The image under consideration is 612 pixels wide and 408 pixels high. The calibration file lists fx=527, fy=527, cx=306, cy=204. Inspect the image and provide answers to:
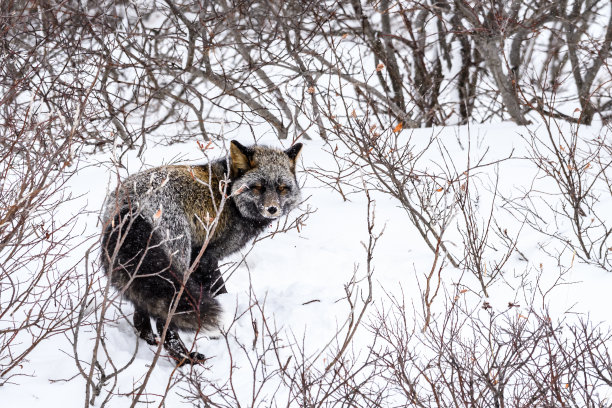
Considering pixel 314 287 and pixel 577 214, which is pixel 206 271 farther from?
pixel 577 214

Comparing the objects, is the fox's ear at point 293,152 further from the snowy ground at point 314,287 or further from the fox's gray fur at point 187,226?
the snowy ground at point 314,287

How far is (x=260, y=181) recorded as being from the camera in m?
5.61

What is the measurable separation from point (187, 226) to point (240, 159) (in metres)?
1.02

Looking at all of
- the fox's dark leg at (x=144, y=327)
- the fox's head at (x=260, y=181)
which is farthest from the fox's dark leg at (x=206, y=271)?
the fox's dark leg at (x=144, y=327)

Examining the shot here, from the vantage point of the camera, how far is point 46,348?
409cm

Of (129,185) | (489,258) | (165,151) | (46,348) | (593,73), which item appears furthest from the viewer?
(593,73)

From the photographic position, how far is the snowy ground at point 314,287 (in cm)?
384

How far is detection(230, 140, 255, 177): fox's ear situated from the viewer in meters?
5.61

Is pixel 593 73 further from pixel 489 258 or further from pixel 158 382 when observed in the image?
pixel 158 382

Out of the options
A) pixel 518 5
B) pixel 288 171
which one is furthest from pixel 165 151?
pixel 518 5

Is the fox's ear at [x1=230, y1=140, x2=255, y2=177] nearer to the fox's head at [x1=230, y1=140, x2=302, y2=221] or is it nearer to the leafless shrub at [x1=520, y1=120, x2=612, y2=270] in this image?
the fox's head at [x1=230, y1=140, x2=302, y2=221]

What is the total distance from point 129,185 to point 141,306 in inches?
51.6

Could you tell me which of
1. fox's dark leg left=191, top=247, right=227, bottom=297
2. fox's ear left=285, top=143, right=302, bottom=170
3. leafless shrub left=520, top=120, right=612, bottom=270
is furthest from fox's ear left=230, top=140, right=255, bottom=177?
leafless shrub left=520, top=120, right=612, bottom=270

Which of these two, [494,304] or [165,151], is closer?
[494,304]
